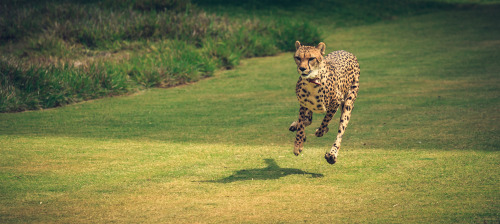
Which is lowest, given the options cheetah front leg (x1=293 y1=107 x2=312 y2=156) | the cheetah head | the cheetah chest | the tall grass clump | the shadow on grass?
the tall grass clump

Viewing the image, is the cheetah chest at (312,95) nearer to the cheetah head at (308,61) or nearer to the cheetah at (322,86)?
the cheetah at (322,86)

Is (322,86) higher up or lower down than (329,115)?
higher up

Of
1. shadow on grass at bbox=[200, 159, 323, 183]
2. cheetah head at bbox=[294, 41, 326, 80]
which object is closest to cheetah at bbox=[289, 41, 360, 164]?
cheetah head at bbox=[294, 41, 326, 80]

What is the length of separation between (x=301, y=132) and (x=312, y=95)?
0.43 meters

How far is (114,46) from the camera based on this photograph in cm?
1459

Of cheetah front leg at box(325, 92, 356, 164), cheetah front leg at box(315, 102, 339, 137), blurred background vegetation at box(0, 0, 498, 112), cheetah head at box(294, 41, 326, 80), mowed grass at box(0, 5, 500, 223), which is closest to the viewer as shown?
mowed grass at box(0, 5, 500, 223)

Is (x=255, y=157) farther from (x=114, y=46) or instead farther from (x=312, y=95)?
(x=114, y=46)

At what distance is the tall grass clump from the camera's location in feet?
35.5

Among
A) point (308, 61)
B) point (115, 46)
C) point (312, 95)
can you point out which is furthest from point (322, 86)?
point (115, 46)

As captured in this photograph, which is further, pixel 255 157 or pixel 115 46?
pixel 115 46

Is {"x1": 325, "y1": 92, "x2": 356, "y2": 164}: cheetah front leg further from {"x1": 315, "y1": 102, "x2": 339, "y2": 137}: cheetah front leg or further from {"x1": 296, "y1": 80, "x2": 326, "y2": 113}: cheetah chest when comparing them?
{"x1": 296, "y1": 80, "x2": 326, "y2": 113}: cheetah chest

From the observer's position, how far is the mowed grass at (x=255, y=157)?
16.5 feet

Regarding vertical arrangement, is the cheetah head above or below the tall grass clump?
above

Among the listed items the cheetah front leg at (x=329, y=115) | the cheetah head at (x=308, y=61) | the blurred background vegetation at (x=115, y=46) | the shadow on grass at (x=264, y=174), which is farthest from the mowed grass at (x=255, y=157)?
the cheetah head at (x=308, y=61)
